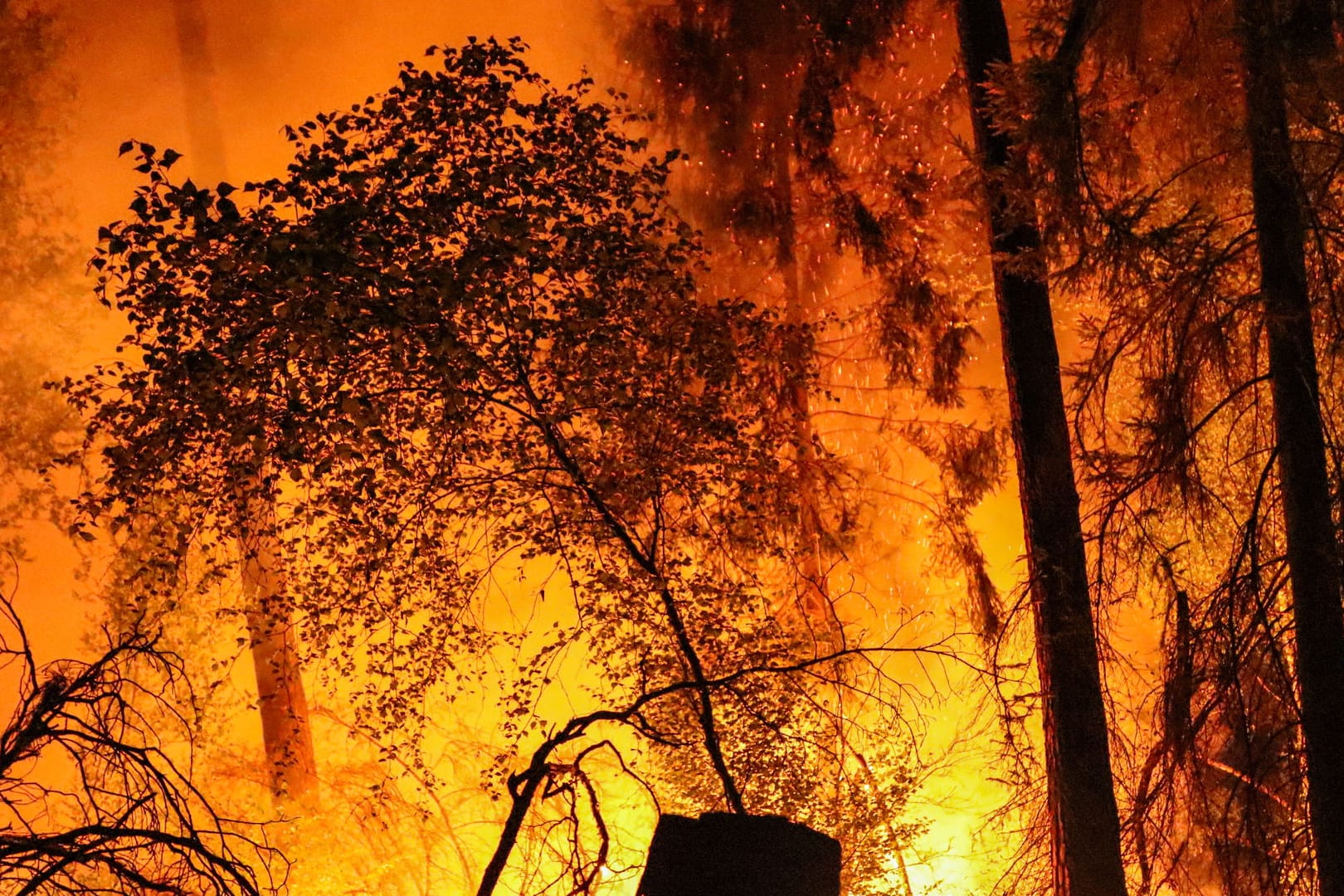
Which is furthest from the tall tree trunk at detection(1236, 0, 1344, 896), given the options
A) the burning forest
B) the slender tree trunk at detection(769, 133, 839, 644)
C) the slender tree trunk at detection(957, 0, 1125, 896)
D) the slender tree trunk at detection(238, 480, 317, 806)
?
the slender tree trunk at detection(238, 480, 317, 806)

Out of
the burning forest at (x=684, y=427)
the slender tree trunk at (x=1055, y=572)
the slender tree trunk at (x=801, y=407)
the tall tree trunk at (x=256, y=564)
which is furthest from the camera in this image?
the tall tree trunk at (x=256, y=564)

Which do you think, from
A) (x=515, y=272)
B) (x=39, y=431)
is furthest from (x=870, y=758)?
(x=39, y=431)

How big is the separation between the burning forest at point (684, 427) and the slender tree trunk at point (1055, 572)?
0.02m

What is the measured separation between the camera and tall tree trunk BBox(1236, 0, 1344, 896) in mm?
4211

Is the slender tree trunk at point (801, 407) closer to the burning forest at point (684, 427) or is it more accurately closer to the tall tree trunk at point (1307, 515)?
the burning forest at point (684, 427)

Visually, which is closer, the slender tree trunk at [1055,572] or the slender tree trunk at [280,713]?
the slender tree trunk at [1055,572]

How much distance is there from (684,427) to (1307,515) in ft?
7.34

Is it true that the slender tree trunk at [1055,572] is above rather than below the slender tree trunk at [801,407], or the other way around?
below

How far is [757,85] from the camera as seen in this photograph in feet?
23.6

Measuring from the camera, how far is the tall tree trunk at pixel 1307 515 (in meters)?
4.21

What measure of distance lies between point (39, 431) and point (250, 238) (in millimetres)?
3566

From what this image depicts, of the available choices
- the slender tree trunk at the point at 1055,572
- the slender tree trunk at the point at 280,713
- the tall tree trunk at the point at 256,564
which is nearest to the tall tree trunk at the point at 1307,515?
the slender tree trunk at the point at 1055,572

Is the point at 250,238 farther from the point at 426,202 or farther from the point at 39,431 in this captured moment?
the point at 39,431

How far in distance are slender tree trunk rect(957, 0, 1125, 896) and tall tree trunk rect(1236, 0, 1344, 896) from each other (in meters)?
0.73
